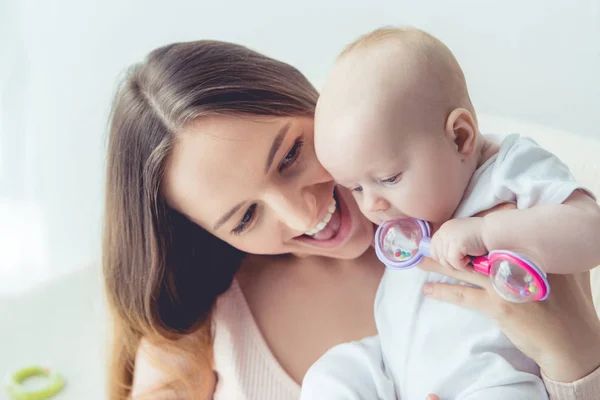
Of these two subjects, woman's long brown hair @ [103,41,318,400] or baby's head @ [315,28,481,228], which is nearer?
baby's head @ [315,28,481,228]

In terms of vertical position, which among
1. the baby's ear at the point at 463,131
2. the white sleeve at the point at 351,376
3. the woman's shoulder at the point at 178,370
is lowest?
the woman's shoulder at the point at 178,370

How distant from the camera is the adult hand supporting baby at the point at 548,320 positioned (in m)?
1.05

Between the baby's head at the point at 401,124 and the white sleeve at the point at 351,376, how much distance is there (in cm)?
34

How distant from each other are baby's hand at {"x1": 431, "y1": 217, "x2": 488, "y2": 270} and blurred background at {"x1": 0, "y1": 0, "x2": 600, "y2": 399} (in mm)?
1149

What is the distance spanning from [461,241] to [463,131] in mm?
179

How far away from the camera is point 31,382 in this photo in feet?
6.54

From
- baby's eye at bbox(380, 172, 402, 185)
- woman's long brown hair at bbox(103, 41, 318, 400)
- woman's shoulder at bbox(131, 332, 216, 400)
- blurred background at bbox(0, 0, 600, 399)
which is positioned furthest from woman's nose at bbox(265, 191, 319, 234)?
blurred background at bbox(0, 0, 600, 399)

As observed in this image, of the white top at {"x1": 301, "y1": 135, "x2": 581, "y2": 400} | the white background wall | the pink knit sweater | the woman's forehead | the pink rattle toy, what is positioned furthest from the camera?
the white background wall

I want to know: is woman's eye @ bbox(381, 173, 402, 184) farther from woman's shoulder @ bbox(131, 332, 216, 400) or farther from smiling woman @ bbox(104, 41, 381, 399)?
woman's shoulder @ bbox(131, 332, 216, 400)

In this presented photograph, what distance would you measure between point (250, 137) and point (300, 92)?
0.19 m

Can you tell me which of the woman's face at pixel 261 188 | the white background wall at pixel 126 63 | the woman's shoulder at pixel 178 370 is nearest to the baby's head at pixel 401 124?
the woman's face at pixel 261 188

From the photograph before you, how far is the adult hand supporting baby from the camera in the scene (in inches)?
41.3

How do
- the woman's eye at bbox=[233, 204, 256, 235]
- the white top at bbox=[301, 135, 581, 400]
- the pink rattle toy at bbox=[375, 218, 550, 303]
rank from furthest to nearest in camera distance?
the woman's eye at bbox=[233, 204, 256, 235]
the white top at bbox=[301, 135, 581, 400]
the pink rattle toy at bbox=[375, 218, 550, 303]

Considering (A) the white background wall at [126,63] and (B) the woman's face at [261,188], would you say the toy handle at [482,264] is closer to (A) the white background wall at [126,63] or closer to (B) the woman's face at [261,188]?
(B) the woman's face at [261,188]
